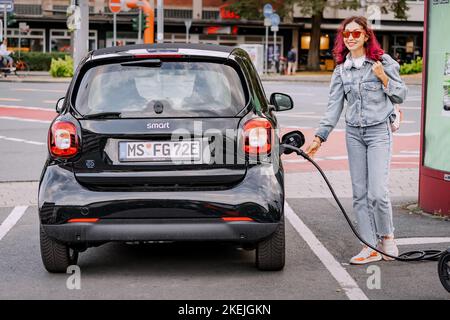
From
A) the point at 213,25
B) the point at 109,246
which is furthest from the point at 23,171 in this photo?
the point at 213,25

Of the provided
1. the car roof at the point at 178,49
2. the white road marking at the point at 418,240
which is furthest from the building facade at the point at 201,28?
the car roof at the point at 178,49

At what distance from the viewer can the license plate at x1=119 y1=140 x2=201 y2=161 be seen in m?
6.11

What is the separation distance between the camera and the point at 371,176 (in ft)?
22.7

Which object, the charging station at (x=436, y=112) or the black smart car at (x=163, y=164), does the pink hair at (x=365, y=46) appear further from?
the charging station at (x=436, y=112)

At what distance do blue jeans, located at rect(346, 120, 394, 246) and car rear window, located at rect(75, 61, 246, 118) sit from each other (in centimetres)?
108

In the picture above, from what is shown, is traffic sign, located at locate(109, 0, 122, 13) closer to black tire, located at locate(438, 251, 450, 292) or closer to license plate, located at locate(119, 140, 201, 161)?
license plate, located at locate(119, 140, 201, 161)

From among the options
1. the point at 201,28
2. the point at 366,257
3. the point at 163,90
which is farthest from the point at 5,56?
the point at 163,90

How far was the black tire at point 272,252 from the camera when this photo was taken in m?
6.40

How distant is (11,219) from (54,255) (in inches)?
107

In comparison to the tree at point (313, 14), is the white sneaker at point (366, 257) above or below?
below

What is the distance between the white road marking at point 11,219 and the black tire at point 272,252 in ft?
8.55

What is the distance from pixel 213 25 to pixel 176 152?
200 ft

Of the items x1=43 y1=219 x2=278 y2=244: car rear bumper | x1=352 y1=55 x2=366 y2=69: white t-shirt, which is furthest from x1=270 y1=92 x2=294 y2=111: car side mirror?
x1=43 y1=219 x2=278 y2=244: car rear bumper

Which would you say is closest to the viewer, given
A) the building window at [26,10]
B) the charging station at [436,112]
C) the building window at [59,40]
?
the charging station at [436,112]
